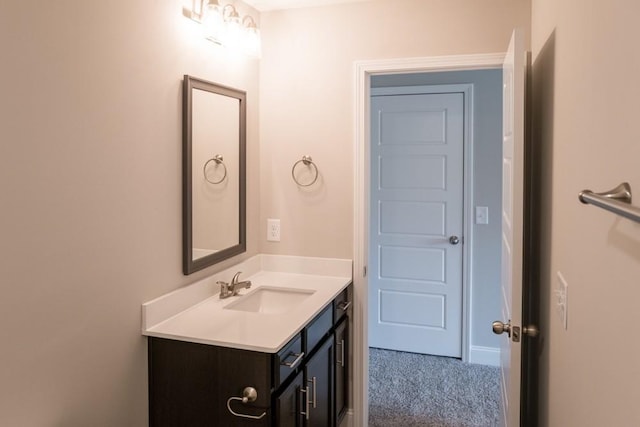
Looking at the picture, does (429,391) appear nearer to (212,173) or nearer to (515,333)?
(515,333)

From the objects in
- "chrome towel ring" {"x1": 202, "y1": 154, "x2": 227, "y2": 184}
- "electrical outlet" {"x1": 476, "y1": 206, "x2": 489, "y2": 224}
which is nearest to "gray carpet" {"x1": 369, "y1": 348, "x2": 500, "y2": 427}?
"electrical outlet" {"x1": 476, "y1": 206, "x2": 489, "y2": 224}

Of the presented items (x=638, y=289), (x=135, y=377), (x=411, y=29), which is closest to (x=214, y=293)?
(x=135, y=377)

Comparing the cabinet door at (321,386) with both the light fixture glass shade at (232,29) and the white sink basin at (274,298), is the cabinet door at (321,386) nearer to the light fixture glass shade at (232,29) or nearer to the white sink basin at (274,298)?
the white sink basin at (274,298)

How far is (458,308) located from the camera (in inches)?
152

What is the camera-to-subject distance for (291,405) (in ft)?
6.45

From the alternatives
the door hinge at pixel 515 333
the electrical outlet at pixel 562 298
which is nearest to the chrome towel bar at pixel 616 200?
the electrical outlet at pixel 562 298

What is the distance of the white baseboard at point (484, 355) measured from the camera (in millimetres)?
3811

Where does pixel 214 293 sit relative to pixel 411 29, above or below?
below

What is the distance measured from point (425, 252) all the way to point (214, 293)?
6.55 ft

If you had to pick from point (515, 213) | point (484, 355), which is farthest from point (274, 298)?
point (484, 355)

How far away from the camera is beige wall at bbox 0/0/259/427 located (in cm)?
139

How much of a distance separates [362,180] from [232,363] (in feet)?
4.17

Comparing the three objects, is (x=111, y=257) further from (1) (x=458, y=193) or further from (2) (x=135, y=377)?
(1) (x=458, y=193)

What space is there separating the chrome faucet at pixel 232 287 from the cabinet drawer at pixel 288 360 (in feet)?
1.73
